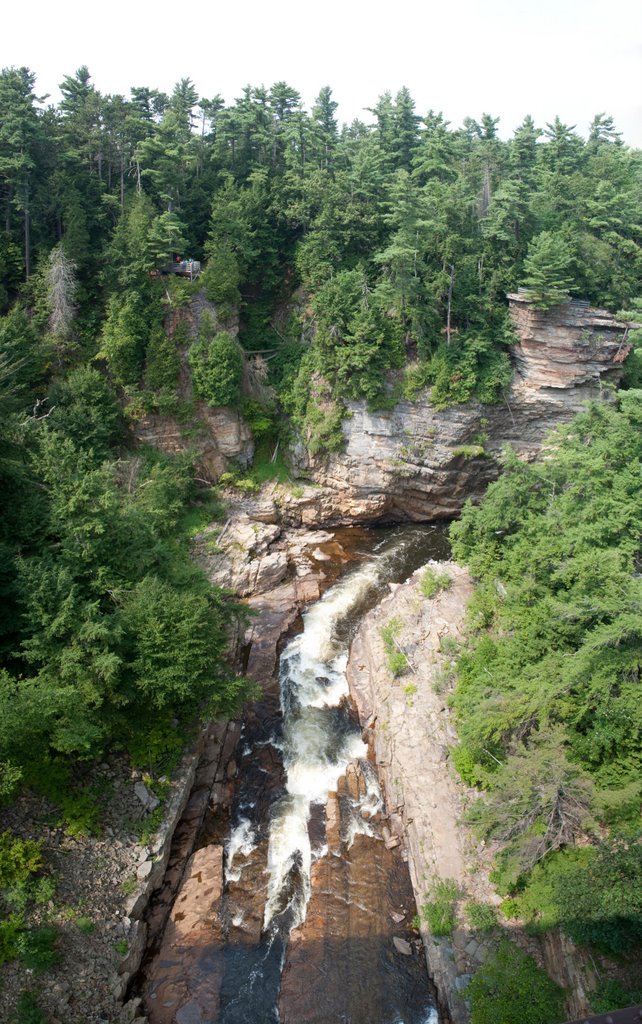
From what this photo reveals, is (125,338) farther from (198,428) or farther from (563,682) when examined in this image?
(563,682)

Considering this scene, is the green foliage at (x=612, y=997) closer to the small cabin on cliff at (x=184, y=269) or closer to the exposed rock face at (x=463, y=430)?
the exposed rock face at (x=463, y=430)

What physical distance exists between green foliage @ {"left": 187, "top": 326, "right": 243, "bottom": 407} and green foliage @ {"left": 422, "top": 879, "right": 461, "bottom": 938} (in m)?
25.8

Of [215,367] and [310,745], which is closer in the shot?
[310,745]

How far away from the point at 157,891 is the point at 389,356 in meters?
27.9

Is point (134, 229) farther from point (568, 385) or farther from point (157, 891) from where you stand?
point (157, 891)

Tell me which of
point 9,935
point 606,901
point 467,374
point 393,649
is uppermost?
point 467,374

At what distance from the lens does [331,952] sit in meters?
15.7

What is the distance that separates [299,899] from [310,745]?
5451 millimetres

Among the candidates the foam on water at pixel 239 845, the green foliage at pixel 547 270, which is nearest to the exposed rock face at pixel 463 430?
the green foliage at pixel 547 270

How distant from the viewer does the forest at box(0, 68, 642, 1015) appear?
16219 mm

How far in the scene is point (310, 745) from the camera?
856 inches

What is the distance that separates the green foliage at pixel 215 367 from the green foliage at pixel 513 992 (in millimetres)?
27874

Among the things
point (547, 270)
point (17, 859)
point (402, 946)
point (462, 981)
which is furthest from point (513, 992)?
point (547, 270)

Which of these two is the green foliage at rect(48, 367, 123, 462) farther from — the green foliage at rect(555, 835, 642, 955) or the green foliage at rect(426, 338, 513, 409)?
the green foliage at rect(555, 835, 642, 955)
